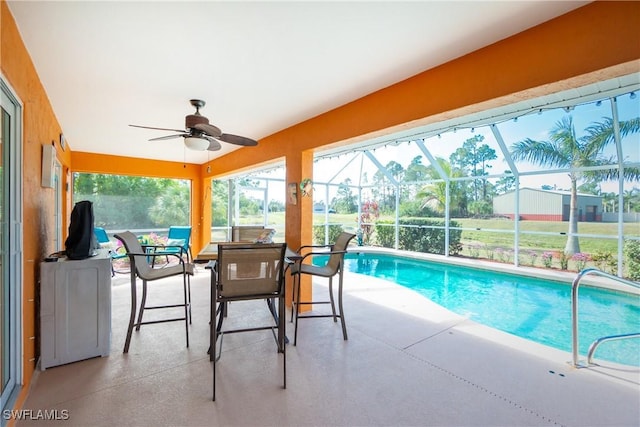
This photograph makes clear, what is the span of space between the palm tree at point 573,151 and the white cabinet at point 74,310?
7506 mm

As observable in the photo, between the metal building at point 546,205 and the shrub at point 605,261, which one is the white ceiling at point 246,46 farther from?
the shrub at point 605,261

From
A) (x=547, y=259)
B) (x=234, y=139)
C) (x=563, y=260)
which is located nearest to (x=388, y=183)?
(x=547, y=259)

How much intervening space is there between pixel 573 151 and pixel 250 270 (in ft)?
22.1

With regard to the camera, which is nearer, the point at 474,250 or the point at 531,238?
the point at 531,238

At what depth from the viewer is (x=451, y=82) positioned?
7.21 ft

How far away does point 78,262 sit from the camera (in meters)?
2.37

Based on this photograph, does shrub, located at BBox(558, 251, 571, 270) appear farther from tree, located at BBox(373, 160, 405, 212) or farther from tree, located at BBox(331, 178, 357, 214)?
tree, located at BBox(331, 178, 357, 214)

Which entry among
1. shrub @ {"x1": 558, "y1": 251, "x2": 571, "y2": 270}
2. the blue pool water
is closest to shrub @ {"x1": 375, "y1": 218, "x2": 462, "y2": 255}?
the blue pool water

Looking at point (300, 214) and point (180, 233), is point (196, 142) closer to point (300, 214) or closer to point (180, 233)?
point (300, 214)

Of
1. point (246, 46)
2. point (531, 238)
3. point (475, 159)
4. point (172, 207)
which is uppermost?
point (475, 159)

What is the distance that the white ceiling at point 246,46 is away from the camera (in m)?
1.64

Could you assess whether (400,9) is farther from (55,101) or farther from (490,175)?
(490,175)

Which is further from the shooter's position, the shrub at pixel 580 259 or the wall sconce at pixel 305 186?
the shrub at pixel 580 259

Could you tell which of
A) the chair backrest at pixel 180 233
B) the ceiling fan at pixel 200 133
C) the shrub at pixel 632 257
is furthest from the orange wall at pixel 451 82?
the shrub at pixel 632 257
